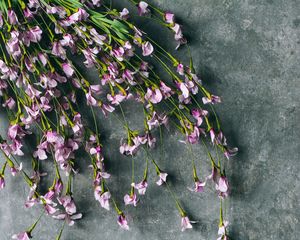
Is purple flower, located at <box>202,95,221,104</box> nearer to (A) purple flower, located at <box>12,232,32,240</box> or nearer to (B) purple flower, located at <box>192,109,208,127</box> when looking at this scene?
(B) purple flower, located at <box>192,109,208,127</box>

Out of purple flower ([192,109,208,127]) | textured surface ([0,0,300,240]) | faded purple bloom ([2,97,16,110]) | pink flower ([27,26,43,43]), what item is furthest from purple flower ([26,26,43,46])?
purple flower ([192,109,208,127])

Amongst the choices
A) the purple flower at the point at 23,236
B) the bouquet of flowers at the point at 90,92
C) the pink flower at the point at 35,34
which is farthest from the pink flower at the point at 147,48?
the purple flower at the point at 23,236

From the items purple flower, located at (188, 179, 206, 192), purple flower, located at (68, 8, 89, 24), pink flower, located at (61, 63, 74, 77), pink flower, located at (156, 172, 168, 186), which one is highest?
purple flower, located at (68, 8, 89, 24)

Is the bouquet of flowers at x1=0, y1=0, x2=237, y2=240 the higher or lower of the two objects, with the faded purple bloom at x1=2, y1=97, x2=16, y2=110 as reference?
higher

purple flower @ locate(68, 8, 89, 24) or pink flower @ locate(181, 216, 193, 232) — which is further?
pink flower @ locate(181, 216, 193, 232)

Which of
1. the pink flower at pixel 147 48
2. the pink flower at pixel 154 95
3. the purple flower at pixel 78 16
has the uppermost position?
the pink flower at pixel 147 48

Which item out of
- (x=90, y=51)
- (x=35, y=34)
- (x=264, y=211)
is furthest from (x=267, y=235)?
(x=35, y=34)

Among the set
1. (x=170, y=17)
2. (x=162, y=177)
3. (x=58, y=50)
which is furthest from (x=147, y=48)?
(x=162, y=177)

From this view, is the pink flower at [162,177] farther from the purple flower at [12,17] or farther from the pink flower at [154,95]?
the purple flower at [12,17]
